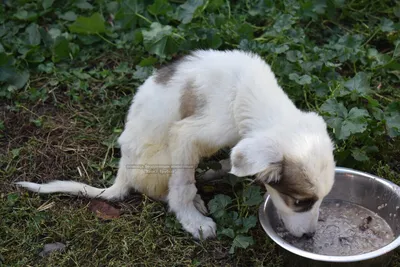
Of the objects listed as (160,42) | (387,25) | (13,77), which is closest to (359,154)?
(387,25)

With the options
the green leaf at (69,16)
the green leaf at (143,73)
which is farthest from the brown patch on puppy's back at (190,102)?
the green leaf at (69,16)

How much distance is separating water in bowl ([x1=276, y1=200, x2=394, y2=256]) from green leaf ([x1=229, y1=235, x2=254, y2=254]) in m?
0.20

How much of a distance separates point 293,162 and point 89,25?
326 cm

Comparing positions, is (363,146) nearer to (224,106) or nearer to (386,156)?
(386,156)

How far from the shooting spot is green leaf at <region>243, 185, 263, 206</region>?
14.5 feet

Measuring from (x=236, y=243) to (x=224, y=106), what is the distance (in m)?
0.93

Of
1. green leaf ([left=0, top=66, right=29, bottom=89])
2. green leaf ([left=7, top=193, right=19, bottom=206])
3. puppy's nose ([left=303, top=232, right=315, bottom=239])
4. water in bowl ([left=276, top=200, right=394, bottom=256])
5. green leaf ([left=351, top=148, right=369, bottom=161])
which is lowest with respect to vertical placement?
green leaf ([left=7, top=193, right=19, bottom=206])

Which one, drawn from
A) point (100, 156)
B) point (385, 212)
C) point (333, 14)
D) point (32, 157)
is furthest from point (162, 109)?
point (333, 14)

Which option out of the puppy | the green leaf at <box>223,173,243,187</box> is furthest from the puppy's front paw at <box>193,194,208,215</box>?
the green leaf at <box>223,173,243,187</box>

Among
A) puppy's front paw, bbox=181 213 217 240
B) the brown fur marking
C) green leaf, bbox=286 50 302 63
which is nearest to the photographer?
the brown fur marking

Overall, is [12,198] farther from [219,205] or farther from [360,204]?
[360,204]

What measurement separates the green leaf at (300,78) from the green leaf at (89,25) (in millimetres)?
2061

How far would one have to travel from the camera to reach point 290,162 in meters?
3.72

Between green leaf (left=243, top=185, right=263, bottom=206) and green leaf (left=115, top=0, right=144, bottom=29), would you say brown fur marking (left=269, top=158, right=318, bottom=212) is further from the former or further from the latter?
green leaf (left=115, top=0, right=144, bottom=29)
